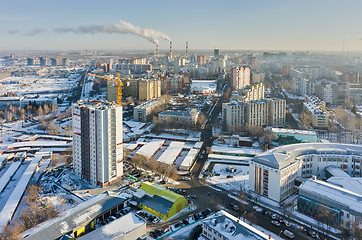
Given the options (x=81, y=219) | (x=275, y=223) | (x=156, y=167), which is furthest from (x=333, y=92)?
(x=81, y=219)

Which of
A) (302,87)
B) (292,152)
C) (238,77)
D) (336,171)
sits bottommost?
(336,171)

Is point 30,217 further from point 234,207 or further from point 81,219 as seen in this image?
point 234,207

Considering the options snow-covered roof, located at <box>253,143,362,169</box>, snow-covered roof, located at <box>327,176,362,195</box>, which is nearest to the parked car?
snow-covered roof, located at <box>253,143,362,169</box>

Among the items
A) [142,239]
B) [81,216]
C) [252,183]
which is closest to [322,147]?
[252,183]

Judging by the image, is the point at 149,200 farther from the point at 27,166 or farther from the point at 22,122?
the point at 22,122

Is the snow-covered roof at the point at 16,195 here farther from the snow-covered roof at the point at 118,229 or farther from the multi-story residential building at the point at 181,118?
the multi-story residential building at the point at 181,118

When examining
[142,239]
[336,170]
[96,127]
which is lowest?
[142,239]
